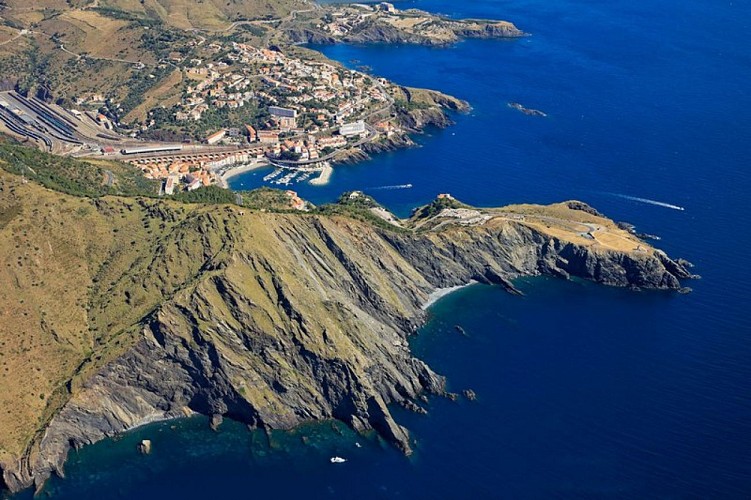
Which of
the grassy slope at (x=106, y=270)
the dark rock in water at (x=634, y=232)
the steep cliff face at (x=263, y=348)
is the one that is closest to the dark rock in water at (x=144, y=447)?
the steep cliff face at (x=263, y=348)

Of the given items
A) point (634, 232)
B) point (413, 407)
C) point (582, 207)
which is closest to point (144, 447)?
point (413, 407)

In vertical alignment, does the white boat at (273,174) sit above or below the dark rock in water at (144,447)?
above

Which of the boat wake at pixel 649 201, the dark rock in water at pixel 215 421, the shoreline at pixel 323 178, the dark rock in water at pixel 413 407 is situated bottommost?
the dark rock in water at pixel 215 421

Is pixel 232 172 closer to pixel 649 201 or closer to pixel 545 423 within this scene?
pixel 649 201

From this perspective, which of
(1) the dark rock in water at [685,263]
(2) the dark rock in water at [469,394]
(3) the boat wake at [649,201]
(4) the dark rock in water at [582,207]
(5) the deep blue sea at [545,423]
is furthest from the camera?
(3) the boat wake at [649,201]

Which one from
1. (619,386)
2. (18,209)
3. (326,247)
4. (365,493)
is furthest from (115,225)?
(619,386)

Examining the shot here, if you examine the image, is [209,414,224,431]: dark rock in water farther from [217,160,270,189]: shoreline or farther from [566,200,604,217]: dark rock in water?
[566,200,604,217]: dark rock in water

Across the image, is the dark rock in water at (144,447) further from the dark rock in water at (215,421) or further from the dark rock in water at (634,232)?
the dark rock in water at (634,232)
